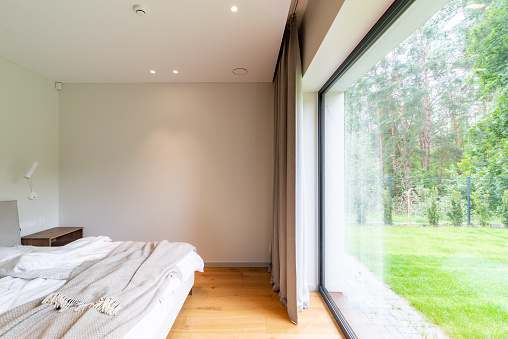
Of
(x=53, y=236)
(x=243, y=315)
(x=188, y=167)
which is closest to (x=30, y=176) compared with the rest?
(x=53, y=236)

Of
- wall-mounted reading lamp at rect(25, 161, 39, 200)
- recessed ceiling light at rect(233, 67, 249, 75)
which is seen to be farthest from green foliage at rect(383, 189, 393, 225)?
wall-mounted reading lamp at rect(25, 161, 39, 200)

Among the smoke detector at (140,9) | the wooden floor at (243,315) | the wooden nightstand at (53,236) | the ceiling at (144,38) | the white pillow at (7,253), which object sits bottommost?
the wooden floor at (243,315)

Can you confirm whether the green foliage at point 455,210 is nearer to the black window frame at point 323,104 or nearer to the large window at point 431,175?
the large window at point 431,175

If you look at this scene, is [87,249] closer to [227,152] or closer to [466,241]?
[227,152]

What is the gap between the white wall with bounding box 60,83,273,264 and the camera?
283 cm

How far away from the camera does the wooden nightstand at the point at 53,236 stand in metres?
2.34

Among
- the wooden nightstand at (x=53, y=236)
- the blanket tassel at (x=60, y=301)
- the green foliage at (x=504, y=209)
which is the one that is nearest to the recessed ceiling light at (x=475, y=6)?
the green foliage at (x=504, y=209)

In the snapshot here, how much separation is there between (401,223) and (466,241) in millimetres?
378

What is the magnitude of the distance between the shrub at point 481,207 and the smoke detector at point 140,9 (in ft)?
7.44

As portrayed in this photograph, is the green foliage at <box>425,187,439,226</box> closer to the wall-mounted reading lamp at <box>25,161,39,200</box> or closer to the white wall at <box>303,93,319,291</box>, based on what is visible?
the white wall at <box>303,93,319,291</box>

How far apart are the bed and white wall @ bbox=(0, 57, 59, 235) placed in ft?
3.25

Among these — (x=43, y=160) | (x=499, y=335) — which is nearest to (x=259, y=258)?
(x=499, y=335)

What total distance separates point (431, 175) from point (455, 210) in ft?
0.62

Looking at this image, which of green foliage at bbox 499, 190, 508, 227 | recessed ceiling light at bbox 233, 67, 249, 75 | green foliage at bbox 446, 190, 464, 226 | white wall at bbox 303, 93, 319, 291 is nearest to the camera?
green foliage at bbox 499, 190, 508, 227
